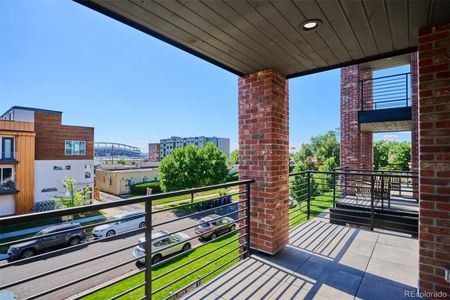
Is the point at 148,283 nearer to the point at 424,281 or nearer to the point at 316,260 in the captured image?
the point at 316,260

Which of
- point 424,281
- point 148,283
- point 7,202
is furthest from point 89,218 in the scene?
point 424,281

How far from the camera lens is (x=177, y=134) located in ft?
266

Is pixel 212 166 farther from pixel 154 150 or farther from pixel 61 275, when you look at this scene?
pixel 154 150

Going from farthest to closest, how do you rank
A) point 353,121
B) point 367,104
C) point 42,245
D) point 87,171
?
point 87,171 → point 42,245 → point 367,104 → point 353,121

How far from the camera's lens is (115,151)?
71.6 metres

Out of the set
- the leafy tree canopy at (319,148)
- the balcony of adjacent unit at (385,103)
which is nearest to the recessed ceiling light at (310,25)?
the balcony of adjacent unit at (385,103)

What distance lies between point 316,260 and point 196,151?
17529 millimetres

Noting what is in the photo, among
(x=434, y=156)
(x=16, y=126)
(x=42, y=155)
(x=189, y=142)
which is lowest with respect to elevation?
(x=42, y=155)

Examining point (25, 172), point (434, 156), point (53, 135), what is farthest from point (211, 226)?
point (53, 135)

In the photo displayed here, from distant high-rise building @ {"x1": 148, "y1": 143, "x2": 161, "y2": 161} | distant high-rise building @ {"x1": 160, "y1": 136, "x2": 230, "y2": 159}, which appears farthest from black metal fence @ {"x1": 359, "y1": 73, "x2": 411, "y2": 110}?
distant high-rise building @ {"x1": 148, "y1": 143, "x2": 161, "y2": 161}

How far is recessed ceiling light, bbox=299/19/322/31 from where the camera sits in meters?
1.67

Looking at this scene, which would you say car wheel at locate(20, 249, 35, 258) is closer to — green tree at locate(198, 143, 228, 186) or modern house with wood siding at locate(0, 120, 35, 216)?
modern house with wood siding at locate(0, 120, 35, 216)

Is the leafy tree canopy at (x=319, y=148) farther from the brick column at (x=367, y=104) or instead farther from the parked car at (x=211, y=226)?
the brick column at (x=367, y=104)

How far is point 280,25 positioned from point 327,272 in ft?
7.80
